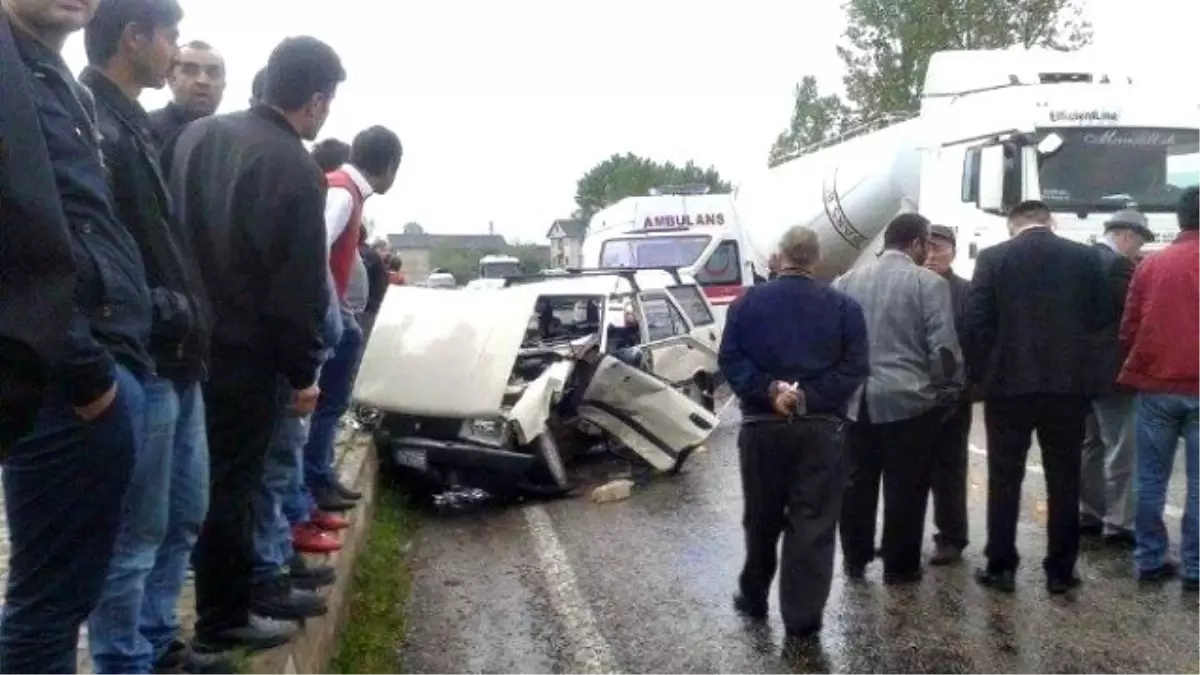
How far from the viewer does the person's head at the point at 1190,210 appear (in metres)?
6.54

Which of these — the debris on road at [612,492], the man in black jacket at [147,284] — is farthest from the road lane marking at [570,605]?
the man in black jacket at [147,284]

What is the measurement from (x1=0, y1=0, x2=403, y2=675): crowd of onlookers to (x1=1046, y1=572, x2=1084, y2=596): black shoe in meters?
3.62

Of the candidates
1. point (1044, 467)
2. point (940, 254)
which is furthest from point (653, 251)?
point (1044, 467)

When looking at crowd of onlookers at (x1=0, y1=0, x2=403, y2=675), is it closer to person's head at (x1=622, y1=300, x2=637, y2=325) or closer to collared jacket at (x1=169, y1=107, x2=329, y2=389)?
collared jacket at (x1=169, y1=107, x2=329, y2=389)

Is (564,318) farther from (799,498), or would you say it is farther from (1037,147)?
(799,498)

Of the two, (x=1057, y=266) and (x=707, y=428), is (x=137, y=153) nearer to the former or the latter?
(x=1057, y=266)

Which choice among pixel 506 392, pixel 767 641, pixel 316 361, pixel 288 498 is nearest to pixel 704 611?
pixel 767 641

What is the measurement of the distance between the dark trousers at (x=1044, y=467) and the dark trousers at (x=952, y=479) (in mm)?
538

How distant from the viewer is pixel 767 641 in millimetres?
5984

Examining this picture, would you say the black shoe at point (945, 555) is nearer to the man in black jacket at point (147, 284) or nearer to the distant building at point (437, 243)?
the man in black jacket at point (147, 284)

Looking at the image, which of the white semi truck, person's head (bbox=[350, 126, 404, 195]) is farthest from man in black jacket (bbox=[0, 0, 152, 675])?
the white semi truck

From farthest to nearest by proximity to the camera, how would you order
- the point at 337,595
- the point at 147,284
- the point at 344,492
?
the point at 344,492, the point at 337,595, the point at 147,284

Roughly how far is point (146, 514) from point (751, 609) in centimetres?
356

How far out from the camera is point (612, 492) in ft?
31.9
